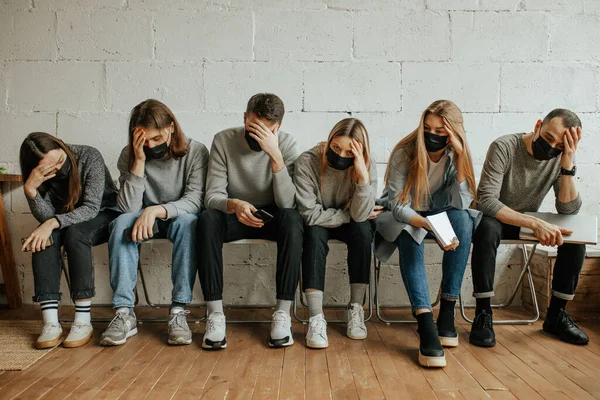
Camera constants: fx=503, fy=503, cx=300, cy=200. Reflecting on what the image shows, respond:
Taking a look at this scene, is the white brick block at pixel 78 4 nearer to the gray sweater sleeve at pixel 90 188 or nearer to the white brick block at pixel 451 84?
the gray sweater sleeve at pixel 90 188

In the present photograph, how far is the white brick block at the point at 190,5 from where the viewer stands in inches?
112

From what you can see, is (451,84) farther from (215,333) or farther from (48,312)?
(48,312)

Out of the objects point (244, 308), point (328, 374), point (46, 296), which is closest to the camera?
point (328, 374)

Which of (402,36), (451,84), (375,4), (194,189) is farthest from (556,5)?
(194,189)

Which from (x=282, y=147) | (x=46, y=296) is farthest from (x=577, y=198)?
(x=46, y=296)

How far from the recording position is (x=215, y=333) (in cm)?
207

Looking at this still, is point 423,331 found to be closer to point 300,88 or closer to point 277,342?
point 277,342

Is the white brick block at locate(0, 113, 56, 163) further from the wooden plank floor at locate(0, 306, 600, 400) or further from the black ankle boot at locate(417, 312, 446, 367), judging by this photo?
the black ankle boot at locate(417, 312, 446, 367)

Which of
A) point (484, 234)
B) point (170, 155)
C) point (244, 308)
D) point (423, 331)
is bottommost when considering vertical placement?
point (244, 308)

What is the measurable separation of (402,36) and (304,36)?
56cm

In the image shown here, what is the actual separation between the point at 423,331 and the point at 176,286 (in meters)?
1.05

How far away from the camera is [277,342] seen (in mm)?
2076

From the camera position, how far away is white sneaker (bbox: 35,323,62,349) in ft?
6.77

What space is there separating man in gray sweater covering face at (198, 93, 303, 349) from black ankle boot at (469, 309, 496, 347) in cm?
79
